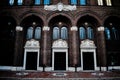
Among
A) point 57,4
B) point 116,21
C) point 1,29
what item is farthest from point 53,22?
point 116,21

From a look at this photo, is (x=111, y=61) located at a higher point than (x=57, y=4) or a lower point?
lower

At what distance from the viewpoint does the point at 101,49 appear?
21.1 metres

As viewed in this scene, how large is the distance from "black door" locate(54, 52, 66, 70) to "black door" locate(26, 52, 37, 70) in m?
2.78

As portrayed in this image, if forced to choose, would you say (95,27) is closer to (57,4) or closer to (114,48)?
(114,48)

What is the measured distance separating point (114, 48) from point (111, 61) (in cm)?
191

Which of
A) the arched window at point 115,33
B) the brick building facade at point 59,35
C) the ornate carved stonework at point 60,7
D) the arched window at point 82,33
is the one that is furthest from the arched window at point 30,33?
the arched window at point 115,33

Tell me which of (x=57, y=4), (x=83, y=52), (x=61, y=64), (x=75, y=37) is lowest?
(x=61, y=64)

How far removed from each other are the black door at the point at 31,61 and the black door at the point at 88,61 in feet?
22.4

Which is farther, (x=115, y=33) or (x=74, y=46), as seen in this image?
(x=115, y=33)

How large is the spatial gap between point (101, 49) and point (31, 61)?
32.0 ft

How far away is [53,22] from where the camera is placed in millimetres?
22734

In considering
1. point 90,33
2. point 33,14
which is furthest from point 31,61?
point 90,33

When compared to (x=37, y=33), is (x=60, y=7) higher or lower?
higher

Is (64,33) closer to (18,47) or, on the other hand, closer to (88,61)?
(88,61)
